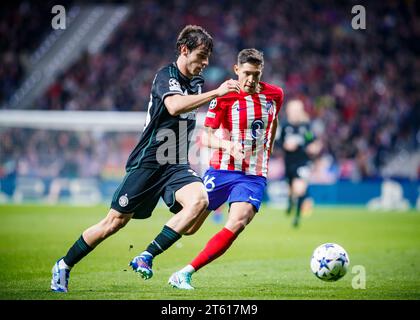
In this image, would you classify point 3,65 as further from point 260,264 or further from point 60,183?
point 260,264

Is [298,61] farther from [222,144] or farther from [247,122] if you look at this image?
[222,144]

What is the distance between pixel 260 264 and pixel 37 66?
2130cm

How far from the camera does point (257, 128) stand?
7.48m

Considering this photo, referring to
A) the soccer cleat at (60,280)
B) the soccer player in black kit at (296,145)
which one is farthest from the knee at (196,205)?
the soccer player in black kit at (296,145)

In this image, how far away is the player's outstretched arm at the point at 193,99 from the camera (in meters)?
6.37

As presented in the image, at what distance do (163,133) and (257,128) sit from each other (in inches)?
42.8

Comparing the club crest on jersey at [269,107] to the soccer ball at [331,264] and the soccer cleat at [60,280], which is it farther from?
the soccer cleat at [60,280]

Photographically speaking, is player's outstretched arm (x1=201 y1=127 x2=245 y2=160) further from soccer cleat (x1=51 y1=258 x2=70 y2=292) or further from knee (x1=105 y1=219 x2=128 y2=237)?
soccer cleat (x1=51 y1=258 x2=70 y2=292)

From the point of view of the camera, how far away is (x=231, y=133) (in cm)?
754

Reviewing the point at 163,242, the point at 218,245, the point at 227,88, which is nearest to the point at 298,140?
the point at 218,245

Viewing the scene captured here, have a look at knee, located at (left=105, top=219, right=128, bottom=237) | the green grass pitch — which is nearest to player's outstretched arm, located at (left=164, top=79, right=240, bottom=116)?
knee, located at (left=105, top=219, right=128, bottom=237)

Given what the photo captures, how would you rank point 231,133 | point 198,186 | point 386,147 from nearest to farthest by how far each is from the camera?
point 198,186 → point 231,133 → point 386,147

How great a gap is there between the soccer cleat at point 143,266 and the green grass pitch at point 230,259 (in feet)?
0.62

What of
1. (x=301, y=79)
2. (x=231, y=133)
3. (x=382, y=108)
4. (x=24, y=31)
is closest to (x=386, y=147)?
(x=382, y=108)
